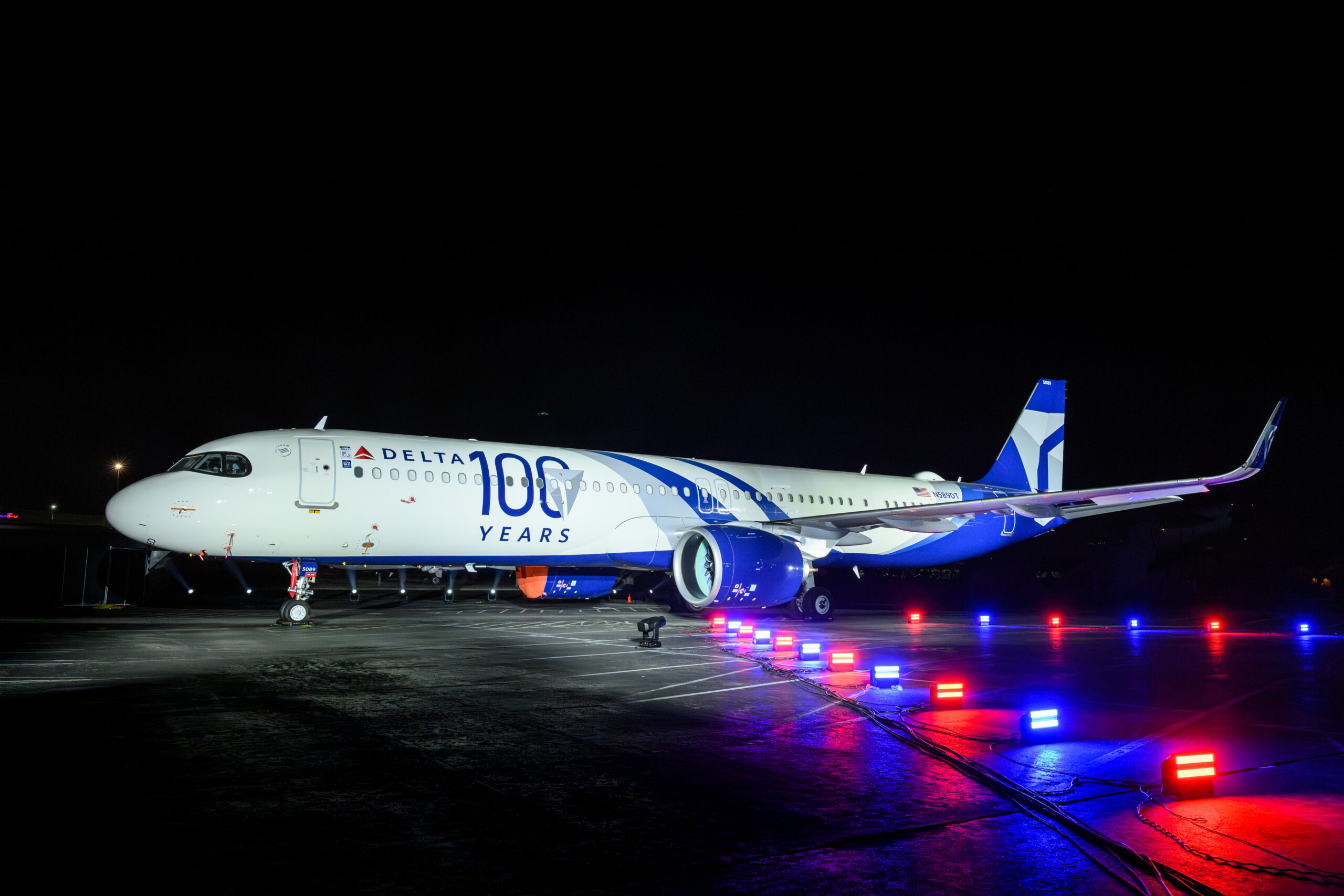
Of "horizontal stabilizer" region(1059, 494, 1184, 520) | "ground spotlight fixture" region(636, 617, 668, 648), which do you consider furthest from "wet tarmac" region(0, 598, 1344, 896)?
"horizontal stabilizer" region(1059, 494, 1184, 520)

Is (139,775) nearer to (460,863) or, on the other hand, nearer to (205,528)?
(460,863)

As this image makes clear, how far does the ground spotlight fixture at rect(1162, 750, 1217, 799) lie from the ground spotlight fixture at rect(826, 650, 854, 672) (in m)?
5.96

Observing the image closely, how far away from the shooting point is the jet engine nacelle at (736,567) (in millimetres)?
17016

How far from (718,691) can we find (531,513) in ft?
29.5

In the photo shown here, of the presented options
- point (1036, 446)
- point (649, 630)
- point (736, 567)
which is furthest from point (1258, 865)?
point (1036, 446)

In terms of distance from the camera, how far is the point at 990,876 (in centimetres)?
400

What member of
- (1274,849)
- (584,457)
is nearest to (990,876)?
(1274,849)

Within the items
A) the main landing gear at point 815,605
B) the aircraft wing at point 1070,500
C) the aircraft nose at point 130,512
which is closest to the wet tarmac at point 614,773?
the aircraft nose at point 130,512

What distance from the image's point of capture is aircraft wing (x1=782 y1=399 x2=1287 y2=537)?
17.9 meters

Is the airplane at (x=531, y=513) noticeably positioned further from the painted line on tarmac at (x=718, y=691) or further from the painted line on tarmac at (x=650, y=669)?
the painted line on tarmac at (x=718, y=691)

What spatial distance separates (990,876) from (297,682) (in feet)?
25.1

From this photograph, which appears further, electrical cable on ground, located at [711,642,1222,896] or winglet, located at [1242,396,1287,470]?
winglet, located at [1242,396,1287,470]

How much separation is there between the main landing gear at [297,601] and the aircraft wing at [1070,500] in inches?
399

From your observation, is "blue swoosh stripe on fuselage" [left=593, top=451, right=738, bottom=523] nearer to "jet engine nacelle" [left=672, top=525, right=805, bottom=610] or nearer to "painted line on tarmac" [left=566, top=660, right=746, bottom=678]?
"jet engine nacelle" [left=672, top=525, right=805, bottom=610]
